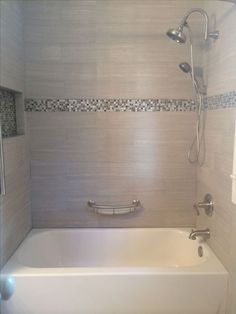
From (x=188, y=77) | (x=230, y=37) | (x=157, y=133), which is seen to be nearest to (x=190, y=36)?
(x=188, y=77)

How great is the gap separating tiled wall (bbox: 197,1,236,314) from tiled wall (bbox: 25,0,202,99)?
33cm

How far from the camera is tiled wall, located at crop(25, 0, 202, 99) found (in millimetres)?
2197

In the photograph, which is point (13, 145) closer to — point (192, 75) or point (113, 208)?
point (113, 208)

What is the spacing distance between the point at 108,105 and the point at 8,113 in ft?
2.53

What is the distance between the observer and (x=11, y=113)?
6.97ft

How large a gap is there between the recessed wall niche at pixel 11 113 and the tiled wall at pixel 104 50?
14 cm

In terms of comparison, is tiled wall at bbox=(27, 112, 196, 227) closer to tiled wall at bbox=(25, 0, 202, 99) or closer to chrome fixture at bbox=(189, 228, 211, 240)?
tiled wall at bbox=(25, 0, 202, 99)

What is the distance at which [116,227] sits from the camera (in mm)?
2391

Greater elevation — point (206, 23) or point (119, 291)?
point (206, 23)

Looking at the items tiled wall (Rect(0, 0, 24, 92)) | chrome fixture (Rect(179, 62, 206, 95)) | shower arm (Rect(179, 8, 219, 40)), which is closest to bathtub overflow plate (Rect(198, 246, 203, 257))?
chrome fixture (Rect(179, 62, 206, 95))

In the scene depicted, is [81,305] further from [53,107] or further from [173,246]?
[53,107]

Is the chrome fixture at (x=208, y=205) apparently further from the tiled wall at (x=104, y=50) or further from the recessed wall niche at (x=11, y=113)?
the recessed wall niche at (x=11, y=113)

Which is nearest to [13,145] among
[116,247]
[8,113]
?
[8,113]

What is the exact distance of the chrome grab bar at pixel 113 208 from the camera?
2.33m
